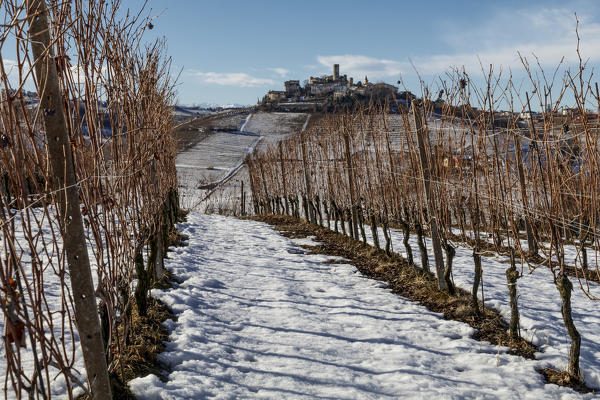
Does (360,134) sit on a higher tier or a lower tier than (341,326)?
higher

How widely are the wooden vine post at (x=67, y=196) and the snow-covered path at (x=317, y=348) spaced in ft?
3.17

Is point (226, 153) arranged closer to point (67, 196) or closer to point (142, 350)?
point (142, 350)

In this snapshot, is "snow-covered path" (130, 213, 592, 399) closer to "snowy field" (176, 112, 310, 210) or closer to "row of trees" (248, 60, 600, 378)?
"row of trees" (248, 60, 600, 378)

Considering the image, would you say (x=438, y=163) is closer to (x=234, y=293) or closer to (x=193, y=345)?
(x=234, y=293)

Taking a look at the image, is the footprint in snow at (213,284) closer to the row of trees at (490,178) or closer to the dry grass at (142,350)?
the dry grass at (142,350)

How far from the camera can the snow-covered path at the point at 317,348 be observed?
122 inches

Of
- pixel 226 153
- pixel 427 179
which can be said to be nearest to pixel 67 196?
pixel 427 179

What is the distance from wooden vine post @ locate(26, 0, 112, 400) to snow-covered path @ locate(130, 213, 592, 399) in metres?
0.97

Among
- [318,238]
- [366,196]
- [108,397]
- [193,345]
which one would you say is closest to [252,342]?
[193,345]

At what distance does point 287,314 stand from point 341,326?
2.11 ft

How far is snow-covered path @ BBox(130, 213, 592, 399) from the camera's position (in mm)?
3109

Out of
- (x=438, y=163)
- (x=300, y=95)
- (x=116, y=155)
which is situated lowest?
(x=438, y=163)

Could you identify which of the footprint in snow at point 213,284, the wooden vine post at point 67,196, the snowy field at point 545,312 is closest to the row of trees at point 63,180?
the wooden vine post at point 67,196

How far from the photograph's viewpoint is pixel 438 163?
17.8 feet
